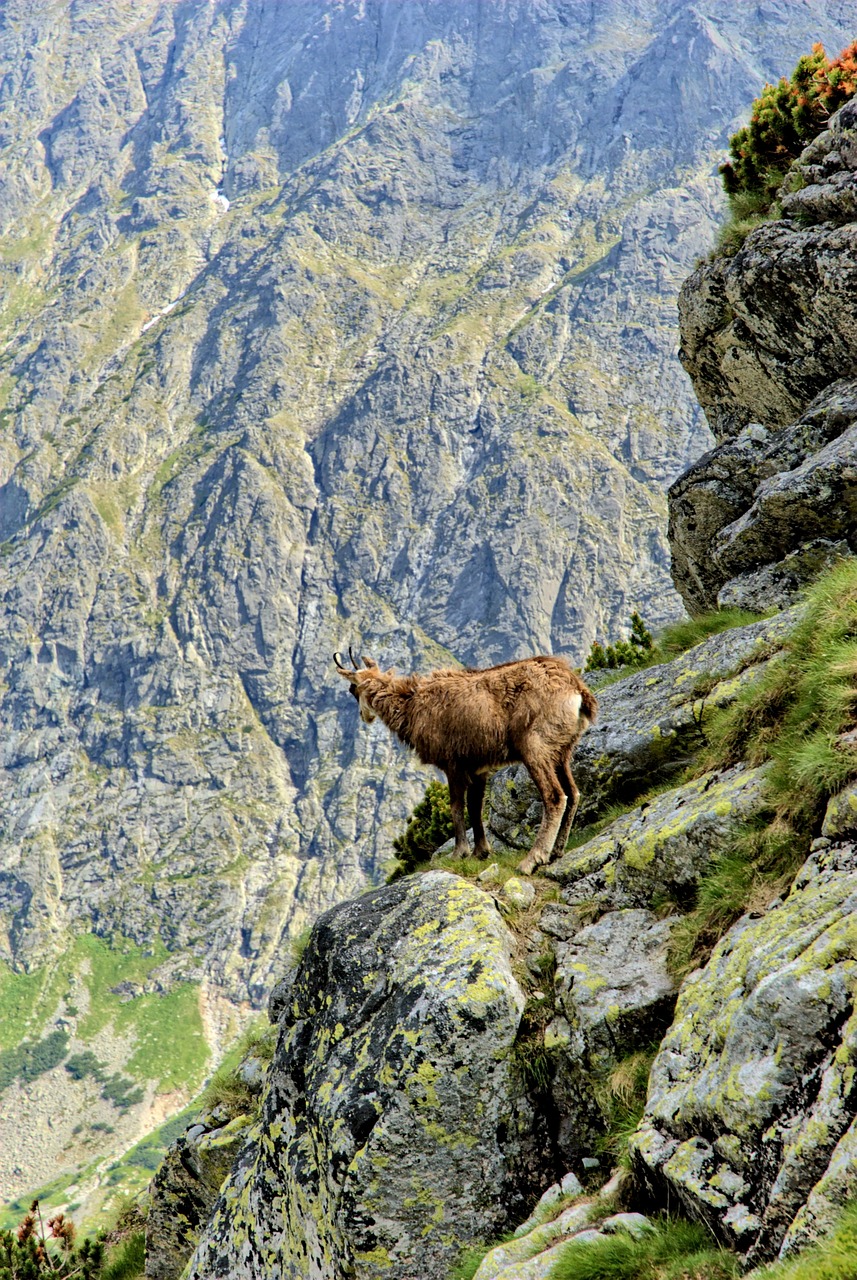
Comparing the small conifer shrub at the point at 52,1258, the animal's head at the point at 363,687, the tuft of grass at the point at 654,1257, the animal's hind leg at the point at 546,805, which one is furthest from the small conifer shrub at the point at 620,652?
the tuft of grass at the point at 654,1257

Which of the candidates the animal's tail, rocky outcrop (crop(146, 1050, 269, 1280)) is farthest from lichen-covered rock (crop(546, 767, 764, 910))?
rocky outcrop (crop(146, 1050, 269, 1280))

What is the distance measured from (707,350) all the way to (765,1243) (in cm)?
1925

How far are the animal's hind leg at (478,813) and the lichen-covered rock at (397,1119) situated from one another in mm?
3317

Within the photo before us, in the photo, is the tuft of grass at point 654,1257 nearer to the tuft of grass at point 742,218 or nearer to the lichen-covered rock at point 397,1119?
the lichen-covered rock at point 397,1119

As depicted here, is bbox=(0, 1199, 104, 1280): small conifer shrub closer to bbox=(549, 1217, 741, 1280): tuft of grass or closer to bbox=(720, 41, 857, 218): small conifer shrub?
bbox=(549, 1217, 741, 1280): tuft of grass

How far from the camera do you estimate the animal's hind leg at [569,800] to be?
1298 centimetres

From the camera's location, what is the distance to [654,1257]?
6.31 m

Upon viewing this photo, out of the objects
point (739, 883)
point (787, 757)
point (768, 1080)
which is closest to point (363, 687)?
point (787, 757)

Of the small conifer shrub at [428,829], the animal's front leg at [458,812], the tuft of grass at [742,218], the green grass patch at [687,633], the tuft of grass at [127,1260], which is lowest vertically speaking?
the tuft of grass at [127,1260]

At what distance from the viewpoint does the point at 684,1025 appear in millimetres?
7641

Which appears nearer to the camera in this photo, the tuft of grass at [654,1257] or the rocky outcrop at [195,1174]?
the tuft of grass at [654,1257]

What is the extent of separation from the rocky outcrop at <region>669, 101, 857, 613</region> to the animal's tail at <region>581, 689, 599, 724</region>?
13.1 feet

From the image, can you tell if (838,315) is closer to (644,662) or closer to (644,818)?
(644,662)

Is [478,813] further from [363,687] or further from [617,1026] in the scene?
[617,1026]
